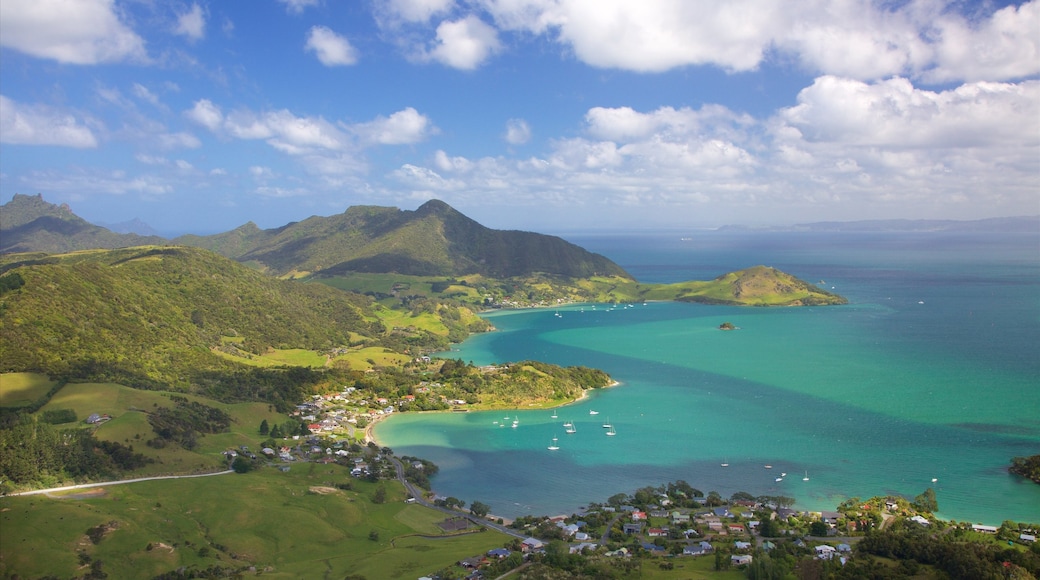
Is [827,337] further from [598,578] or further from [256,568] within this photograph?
[256,568]

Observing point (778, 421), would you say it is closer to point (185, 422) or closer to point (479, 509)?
point (479, 509)

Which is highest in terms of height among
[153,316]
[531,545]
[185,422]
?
[153,316]

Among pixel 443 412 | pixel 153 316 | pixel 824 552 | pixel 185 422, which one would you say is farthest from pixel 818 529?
pixel 153 316

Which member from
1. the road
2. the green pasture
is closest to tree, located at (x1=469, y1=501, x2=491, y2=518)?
the road

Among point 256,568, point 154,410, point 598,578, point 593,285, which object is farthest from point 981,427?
point 593,285

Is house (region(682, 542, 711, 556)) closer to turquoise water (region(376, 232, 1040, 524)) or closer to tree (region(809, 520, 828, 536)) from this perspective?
tree (region(809, 520, 828, 536))

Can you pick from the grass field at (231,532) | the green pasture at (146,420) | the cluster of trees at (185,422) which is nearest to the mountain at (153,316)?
the green pasture at (146,420)
